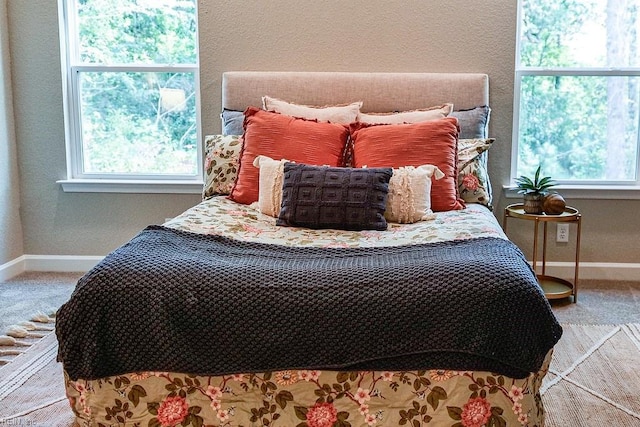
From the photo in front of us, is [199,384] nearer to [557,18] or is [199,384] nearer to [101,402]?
[101,402]

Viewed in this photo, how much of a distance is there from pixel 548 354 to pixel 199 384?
1.02m

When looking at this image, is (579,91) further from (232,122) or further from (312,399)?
(312,399)

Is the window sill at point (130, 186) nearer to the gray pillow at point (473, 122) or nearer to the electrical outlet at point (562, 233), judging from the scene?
the gray pillow at point (473, 122)

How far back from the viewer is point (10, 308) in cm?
342

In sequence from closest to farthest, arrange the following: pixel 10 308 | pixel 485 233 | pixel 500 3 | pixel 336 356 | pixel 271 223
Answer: pixel 336 356 → pixel 485 233 → pixel 271 223 → pixel 10 308 → pixel 500 3

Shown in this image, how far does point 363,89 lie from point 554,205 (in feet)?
3.82

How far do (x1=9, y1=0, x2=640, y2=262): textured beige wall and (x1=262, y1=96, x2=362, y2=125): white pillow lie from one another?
390 mm

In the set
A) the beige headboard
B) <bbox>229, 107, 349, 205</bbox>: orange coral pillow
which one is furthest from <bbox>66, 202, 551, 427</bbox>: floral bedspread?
the beige headboard

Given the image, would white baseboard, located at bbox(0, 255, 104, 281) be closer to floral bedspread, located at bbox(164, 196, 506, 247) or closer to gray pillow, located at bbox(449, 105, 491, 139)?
floral bedspread, located at bbox(164, 196, 506, 247)

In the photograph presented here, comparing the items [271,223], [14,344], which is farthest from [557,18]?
[14,344]

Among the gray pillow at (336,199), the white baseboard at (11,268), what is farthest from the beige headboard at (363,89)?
the white baseboard at (11,268)

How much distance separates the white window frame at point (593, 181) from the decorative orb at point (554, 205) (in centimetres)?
39

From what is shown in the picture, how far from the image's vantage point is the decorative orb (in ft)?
11.2

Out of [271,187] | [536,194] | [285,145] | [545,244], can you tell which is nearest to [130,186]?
[285,145]
